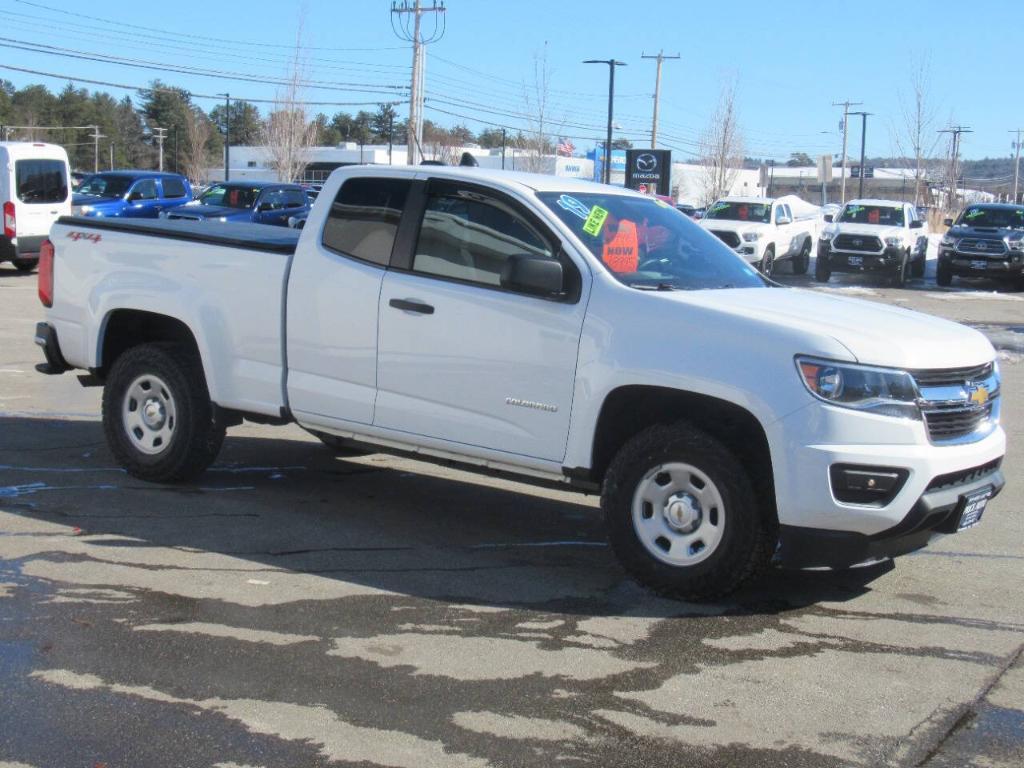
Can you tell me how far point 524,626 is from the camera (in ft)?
16.9

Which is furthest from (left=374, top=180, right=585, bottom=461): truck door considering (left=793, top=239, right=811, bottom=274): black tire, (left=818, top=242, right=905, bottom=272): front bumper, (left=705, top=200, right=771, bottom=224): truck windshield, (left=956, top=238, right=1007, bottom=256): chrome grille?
(left=793, top=239, right=811, bottom=274): black tire

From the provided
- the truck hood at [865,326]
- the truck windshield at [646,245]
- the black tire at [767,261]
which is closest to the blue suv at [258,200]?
the black tire at [767,261]

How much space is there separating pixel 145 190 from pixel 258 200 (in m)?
2.49

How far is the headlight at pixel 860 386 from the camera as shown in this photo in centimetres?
503

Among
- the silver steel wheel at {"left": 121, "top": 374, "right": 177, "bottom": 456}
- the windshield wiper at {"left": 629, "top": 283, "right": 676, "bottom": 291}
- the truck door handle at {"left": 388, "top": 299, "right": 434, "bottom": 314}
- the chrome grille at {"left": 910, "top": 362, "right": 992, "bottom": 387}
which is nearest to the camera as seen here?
the chrome grille at {"left": 910, "top": 362, "right": 992, "bottom": 387}

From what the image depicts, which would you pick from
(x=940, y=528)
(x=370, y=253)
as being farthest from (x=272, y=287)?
(x=940, y=528)

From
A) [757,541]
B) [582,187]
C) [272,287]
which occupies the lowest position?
[757,541]

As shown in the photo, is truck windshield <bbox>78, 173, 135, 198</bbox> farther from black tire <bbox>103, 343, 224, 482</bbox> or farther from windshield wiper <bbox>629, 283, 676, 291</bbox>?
windshield wiper <bbox>629, 283, 676, 291</bbox>

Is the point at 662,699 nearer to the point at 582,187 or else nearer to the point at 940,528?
the point at 940,528

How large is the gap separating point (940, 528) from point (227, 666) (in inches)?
120

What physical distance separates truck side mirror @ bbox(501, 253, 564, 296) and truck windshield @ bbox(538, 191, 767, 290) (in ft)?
1.01

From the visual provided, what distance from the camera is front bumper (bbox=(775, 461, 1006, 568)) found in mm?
5070

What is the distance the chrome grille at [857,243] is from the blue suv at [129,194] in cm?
1502

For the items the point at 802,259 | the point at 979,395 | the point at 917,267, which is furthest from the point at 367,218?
the point at 802,259
